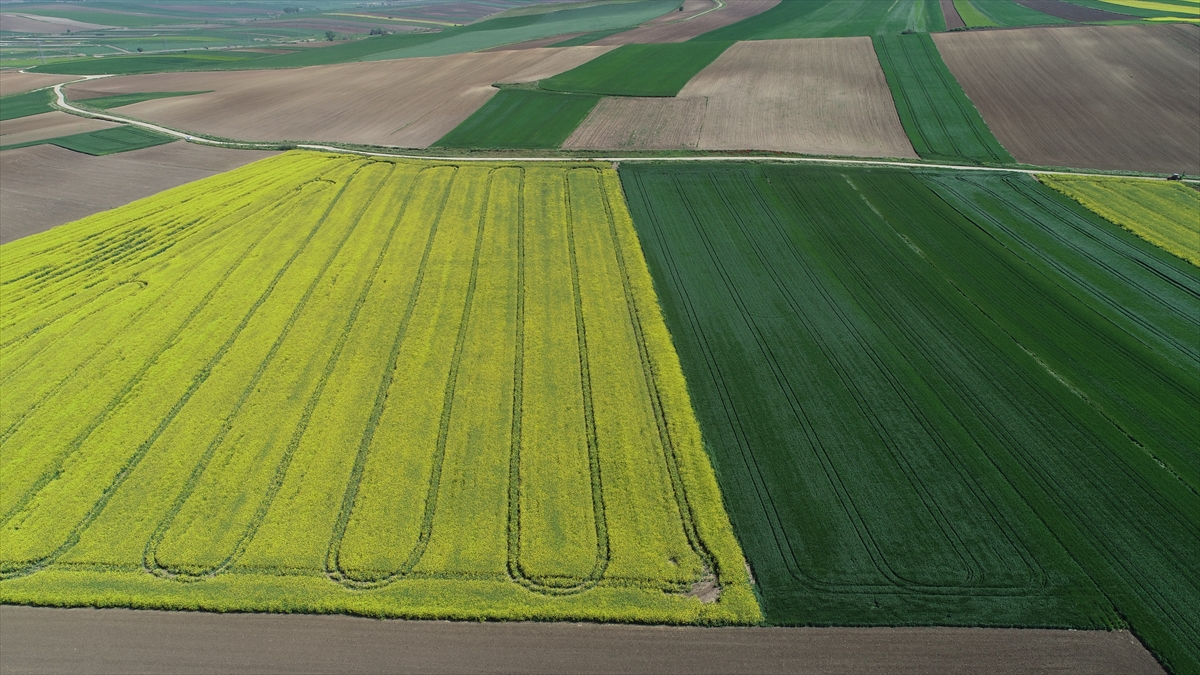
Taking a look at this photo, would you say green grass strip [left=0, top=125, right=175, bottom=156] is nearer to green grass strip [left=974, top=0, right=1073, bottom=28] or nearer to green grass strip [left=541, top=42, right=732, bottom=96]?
green grass strip [left=541, top=42, right=732, bottom=96]

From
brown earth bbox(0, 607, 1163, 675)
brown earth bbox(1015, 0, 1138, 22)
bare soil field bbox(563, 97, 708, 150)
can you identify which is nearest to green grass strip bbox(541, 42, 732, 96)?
bare soil field bbox(563, 97, 708, 150)

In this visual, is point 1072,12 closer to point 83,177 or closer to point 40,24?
point 83,177

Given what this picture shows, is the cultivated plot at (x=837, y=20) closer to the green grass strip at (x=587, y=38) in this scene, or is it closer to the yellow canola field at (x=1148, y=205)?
the green grass strip at (x=587, y=38)

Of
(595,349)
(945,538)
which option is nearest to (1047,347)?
(945,538)

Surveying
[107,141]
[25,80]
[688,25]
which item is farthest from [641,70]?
[25,80]

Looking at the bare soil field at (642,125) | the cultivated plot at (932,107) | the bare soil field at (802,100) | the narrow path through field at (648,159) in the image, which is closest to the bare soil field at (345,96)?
the narrow path through field at (648,159)
